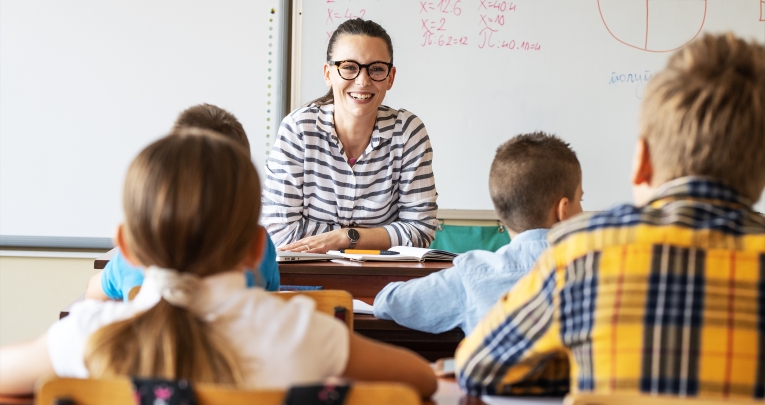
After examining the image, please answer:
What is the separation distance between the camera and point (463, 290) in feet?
5.46

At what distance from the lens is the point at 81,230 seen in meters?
3.44

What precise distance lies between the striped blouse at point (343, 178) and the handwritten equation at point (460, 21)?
796mm

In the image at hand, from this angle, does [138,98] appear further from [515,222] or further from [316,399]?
[316,399]

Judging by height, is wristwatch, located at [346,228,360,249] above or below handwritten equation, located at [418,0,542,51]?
below

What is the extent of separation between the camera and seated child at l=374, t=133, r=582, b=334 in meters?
1.60

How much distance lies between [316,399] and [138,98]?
286 centimetres

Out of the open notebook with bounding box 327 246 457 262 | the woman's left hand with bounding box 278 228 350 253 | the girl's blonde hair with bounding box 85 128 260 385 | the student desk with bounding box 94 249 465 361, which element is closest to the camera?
the girl's blonde hair with bounding box 85 128 260 385

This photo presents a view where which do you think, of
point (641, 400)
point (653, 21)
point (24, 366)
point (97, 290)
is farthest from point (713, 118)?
point (653, 21)

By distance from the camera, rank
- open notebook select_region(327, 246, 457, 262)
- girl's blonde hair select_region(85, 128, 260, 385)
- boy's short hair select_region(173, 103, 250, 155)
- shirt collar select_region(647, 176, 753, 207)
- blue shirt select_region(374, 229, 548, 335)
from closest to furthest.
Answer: girl's blonde hair select_region(85, 128, 260, 385)
shirt collar select_region(647, 176, 753, 207)
blue shirt select_region(374, 229, 548, 335)
boy's short hair select_region(173, 103, 250, 155)
open notebook select_region(327, 246, 457, 262)

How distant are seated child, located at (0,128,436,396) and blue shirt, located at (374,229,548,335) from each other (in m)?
0.60

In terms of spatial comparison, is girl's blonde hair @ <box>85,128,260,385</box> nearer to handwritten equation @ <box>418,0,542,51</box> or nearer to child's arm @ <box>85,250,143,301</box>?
child's arm @ <box>85,250,143,301</box>

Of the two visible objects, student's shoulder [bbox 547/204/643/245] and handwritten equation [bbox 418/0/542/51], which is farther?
handwritten equation [bbox 418/0/542/51]

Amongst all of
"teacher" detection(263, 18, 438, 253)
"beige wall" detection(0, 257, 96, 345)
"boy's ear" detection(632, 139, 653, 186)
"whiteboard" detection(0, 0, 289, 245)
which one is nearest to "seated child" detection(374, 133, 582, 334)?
"boy's ear" detection(632, 139, 653, 186)

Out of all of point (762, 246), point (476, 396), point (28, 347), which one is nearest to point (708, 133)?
point (762, 246)
